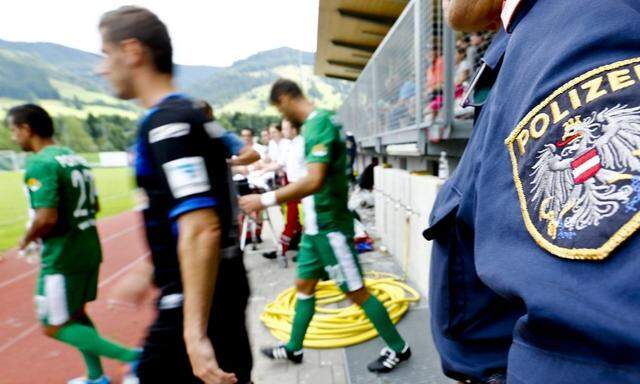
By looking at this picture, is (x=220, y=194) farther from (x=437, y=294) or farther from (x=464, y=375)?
(x=464, y=375)

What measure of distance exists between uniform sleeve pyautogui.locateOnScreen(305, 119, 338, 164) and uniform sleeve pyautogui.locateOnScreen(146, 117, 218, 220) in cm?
161

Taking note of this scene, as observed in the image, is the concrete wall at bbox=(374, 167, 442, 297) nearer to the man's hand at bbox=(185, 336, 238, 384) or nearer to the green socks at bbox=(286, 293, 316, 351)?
the green socks at bbox=(286, 293, 316, 351)

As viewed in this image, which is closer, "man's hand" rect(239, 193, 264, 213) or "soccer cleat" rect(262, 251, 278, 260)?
"man's hand" rect(239, 193, 264, 213)

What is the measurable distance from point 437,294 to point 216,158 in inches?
40.2

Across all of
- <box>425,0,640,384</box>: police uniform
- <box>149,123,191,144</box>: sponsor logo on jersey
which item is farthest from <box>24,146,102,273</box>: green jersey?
<box>425,0,640,384</box>: police uniform

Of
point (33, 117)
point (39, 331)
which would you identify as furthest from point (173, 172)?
point (39, 331)

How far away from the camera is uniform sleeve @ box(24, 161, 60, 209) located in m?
2.85

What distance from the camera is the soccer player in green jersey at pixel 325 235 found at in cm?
298

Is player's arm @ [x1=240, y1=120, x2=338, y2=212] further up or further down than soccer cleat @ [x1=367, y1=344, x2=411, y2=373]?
further up

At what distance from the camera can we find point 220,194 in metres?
1.60

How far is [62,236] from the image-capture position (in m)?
2.99

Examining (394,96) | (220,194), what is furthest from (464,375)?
(394,96)

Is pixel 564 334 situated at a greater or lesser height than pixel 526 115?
lesser

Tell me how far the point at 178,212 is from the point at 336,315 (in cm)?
302
